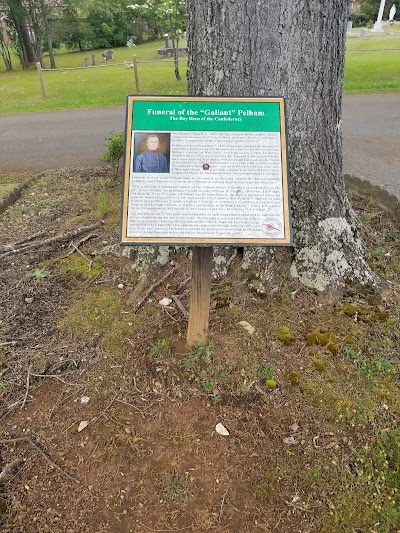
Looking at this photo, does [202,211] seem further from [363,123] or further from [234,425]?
[363,123]

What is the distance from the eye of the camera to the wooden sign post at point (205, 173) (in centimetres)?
194

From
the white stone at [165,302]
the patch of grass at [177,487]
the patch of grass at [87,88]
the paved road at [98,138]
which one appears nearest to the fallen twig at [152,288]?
the white stone at [165,302]

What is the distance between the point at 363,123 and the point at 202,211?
8004 millimetres

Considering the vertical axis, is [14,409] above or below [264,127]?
below

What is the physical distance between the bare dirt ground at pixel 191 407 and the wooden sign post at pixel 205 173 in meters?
0.94

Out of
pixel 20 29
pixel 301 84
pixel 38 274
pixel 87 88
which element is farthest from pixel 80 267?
pixel 20 29

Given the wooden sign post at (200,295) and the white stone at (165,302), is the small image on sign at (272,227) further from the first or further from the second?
the white stone at (165,302)

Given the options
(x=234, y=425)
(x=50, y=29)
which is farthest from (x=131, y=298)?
(x=50, y=29)

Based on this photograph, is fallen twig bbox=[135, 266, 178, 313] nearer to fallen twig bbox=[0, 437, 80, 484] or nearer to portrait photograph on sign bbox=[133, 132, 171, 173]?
fallen twig bbox=[0, 437, 80, 484]

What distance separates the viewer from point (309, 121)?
273 cm

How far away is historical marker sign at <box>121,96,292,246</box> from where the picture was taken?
194 cm

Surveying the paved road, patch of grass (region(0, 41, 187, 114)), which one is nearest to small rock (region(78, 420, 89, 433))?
the paved road

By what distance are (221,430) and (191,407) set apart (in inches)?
8.7

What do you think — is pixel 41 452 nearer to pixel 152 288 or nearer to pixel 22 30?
pixel 152 288
